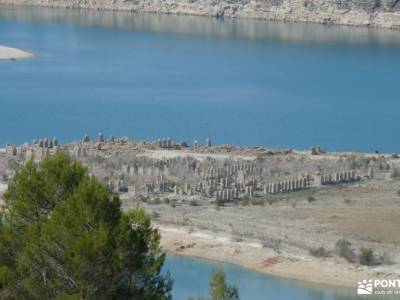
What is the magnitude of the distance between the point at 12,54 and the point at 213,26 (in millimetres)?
28711

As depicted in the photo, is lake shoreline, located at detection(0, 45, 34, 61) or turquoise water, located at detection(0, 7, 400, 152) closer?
turquoise water, located at detection(0, 7, 400, 152)

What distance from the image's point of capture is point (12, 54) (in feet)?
228

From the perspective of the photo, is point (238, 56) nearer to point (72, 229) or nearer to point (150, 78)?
point (150, 78)

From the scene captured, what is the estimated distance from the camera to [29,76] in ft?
203

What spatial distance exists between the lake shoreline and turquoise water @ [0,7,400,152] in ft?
3.93

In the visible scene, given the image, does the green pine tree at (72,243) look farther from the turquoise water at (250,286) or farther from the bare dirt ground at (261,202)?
the bare dirt ground at (261,202)

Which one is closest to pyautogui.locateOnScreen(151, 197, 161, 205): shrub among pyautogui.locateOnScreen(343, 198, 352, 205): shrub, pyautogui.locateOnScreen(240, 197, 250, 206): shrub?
pyautogui.locateOnScreen(240, 197, 250, 206): shrub

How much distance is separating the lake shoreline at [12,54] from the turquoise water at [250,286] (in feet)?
138

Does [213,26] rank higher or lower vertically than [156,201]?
lower

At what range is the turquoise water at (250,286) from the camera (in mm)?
25469

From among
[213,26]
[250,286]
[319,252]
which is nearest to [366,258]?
[319,252]

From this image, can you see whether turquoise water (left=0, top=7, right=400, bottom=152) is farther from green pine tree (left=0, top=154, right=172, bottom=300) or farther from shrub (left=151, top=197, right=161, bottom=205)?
green pine tree (left=0, top=154, right=172, bottom=300)

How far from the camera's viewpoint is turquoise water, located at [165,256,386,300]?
2547cm

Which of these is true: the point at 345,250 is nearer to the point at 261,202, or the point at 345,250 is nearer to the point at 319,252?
the point at 319,252
